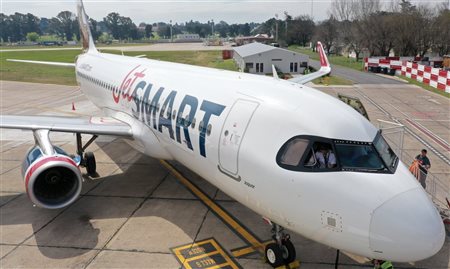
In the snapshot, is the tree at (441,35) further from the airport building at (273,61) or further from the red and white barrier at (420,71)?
the airport building at (273,61)

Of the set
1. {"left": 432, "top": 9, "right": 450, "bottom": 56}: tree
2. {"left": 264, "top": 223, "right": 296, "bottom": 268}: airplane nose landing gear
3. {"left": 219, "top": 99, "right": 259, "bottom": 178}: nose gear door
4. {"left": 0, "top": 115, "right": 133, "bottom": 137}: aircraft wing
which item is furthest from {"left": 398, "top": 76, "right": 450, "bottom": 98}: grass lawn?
{"left": 219, "top": 99, "right": 259, "bottom": 178}: nose gear door

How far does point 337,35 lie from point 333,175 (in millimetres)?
111042

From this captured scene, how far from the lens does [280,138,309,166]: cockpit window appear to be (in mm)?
7695

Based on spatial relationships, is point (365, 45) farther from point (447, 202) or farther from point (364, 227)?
point (364, 227)

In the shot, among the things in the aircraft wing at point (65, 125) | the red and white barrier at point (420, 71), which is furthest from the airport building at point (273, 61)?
the aircraft wing at point (65, 125)

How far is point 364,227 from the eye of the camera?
6.90 metres

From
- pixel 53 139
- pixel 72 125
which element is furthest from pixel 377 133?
pixel 53 139

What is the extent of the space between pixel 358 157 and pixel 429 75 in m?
41.9

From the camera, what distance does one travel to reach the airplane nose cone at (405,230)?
6648 millimetres

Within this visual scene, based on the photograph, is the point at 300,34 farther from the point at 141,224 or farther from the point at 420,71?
the point at 141,224

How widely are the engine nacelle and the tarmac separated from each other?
44.3 inches

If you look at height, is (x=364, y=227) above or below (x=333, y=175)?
below

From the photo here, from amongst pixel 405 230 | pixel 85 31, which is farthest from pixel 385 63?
pixel 405 230

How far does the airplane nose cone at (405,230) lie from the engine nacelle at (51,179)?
28.9ft
